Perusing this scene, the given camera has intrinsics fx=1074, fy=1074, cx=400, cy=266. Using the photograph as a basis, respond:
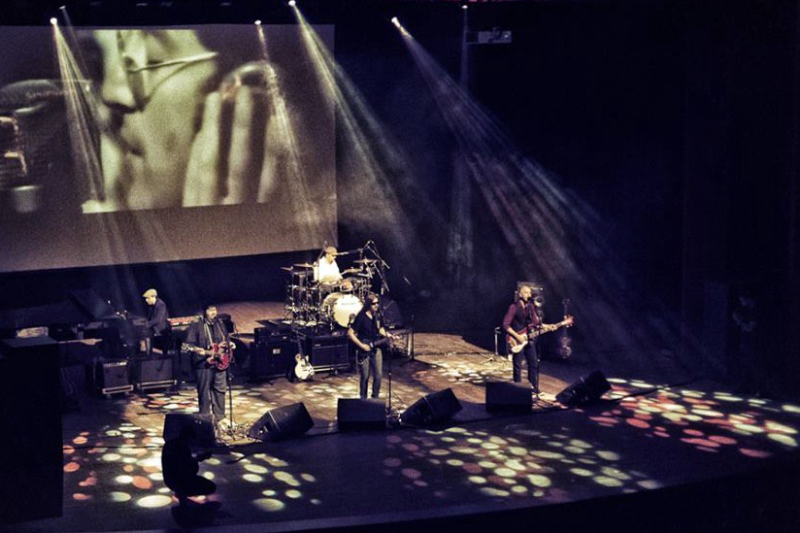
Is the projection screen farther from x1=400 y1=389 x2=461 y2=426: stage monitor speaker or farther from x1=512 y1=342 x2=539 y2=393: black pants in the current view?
x1=400 y1=389 x2=461 y2=426: stage monitor speaker

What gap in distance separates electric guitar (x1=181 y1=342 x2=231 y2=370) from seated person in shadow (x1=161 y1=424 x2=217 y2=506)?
220 centimetres

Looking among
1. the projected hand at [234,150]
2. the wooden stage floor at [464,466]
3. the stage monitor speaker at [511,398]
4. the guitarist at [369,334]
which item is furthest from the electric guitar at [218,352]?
the projected hand at [234,150]

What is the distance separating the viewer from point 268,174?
16844 millimetres

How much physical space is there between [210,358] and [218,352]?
0.11m

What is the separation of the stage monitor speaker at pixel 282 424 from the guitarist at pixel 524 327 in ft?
9.14

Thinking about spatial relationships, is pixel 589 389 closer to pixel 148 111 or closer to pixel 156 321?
pixel 156 321

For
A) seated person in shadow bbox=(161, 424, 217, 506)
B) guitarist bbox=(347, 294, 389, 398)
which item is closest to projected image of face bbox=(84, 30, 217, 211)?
guitarist bbox=(347, 294, 389, 398)

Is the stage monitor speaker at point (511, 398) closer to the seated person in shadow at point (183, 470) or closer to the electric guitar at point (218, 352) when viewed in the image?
the electric guitar at point (218, 352)

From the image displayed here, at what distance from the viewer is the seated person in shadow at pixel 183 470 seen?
9.42 m

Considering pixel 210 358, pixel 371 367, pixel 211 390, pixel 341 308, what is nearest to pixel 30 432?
pixel 210 358

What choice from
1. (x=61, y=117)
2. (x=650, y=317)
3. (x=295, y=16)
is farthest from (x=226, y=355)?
(x=650, y=317)

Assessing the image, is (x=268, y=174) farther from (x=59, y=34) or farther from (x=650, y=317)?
(x=650, y=317)

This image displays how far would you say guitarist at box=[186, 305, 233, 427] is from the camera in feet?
38.4

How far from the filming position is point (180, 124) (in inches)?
633
